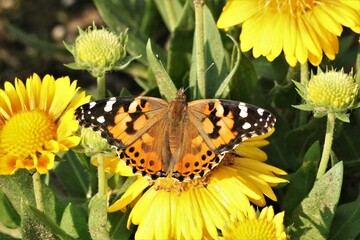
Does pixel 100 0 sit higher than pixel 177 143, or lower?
higher

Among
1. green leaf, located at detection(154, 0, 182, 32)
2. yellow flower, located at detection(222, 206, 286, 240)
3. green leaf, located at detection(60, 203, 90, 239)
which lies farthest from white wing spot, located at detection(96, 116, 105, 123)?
green leaf, located at detection(154, 0, 182, 32)

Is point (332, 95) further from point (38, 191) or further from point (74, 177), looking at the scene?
point (74, 177)

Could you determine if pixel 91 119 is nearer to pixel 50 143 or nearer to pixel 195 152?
pixel 50 143

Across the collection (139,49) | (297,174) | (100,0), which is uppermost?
(100,0)

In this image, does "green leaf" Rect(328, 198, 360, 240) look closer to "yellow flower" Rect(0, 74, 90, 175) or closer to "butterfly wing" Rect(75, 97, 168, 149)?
"butterfly wing" Rect(75, 97, 168, 149)

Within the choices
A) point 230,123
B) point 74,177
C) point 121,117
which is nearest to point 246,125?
point 230,123

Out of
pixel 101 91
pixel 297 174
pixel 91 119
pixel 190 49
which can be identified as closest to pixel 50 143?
pixel 91 119

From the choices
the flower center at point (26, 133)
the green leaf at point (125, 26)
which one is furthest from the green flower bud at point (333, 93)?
the green leaf at point (125, 26)
